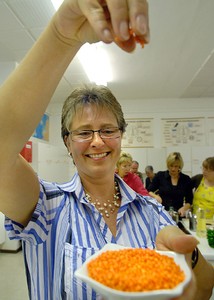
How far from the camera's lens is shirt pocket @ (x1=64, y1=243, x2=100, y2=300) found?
762mm

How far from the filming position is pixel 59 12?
52cm

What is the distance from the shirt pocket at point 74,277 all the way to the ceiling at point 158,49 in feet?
3.65

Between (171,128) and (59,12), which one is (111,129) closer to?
(59,12)

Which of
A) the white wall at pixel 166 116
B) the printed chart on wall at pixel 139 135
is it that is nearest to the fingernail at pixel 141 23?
the white wall at pixel 166 116

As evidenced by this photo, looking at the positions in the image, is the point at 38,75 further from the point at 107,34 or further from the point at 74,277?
the point at 74,277

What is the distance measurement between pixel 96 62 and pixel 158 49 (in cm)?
105

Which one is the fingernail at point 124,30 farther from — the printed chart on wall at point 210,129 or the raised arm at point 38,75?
the printed chart on wall at point 210,129

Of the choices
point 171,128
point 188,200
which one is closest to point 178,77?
point 171,128

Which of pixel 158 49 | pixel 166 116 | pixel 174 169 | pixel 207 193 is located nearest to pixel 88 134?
pixel 207 193

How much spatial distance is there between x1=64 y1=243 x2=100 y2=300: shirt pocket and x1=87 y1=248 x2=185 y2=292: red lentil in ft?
0.64

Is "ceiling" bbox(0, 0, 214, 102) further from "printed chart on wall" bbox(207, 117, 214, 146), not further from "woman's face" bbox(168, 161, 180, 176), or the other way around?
"woman's face" bbox(168, 161, 180, 176)

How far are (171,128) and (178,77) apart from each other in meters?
1.64

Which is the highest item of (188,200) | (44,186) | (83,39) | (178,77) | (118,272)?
(178,77)

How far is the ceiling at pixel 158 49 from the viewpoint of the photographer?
265cm
